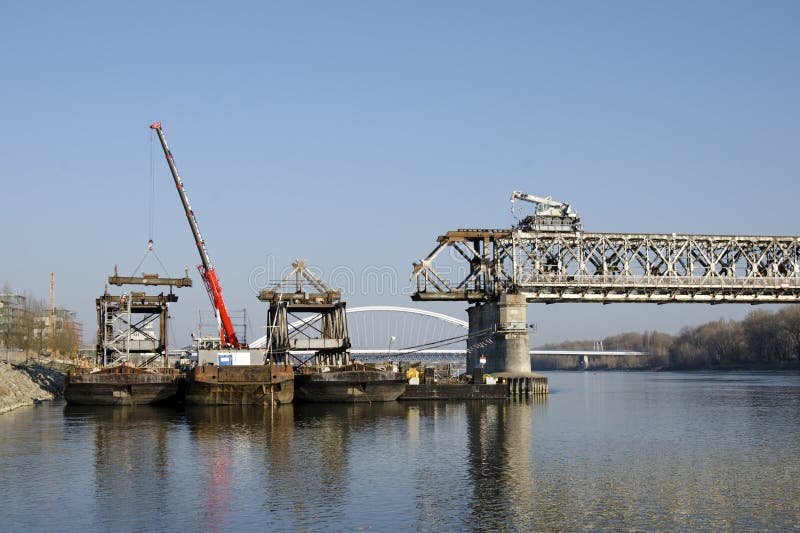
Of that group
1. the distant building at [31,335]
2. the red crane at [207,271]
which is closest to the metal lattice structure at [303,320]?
the red crane at [207,271]

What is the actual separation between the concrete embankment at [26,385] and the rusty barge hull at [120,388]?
19.7ft

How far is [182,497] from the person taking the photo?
113ft

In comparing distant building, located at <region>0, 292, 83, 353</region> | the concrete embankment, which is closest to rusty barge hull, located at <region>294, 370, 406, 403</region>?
the concrete embankment

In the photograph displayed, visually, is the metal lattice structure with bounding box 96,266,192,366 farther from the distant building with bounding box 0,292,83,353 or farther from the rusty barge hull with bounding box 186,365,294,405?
the distant building with bounding box 0,292,83,353

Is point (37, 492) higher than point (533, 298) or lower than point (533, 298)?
lower

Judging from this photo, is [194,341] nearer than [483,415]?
No

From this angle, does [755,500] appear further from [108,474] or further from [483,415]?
[483,415]

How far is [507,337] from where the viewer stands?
94438 mm

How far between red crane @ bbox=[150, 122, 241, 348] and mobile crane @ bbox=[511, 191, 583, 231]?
36443 millimetres

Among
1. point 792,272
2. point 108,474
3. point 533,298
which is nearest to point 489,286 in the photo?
point 533,298

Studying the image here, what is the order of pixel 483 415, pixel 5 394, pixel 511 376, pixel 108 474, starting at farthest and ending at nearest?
pixel 511 376 → pixel 5 394 → pixel 483 415 → pixel 108 474

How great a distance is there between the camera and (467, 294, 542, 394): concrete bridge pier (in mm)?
92812

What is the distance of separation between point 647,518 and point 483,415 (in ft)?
132

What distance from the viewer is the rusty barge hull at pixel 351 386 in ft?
263
